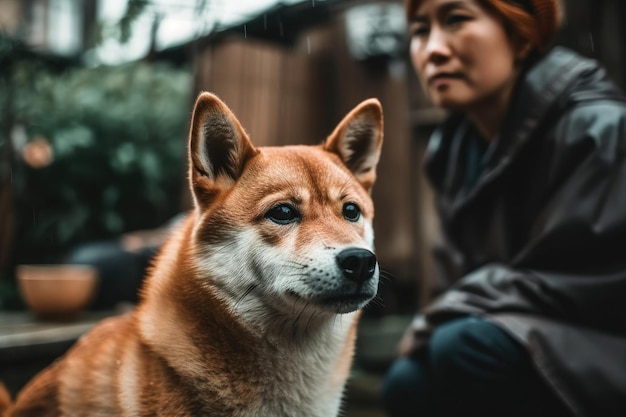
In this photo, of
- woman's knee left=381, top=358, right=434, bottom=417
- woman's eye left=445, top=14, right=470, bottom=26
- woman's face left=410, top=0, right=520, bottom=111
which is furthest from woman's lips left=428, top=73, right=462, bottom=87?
woman's knee left=381, top=358, right=434, bottom=417

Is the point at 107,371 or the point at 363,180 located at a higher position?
the point at 363,180

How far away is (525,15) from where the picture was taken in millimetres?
1835

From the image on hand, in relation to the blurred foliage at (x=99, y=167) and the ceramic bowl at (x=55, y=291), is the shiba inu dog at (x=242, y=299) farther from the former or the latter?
the blurred foliage at (x=99, y=167)

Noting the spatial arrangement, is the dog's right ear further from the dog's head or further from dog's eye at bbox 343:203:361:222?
dog's eye at bbox 343:203:361:222

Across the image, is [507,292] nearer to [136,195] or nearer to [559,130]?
[559,130]

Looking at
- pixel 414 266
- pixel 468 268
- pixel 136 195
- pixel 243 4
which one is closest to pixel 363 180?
pixel 243 4

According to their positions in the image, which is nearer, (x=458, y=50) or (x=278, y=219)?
(x=278, y=219)

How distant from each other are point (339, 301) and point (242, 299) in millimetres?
212

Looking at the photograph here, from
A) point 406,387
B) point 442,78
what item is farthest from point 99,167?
point 442,78

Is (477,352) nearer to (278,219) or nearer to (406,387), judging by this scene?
(406,387)

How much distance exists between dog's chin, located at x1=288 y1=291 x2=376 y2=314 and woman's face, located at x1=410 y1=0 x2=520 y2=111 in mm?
791

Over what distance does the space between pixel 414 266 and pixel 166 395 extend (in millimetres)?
2819

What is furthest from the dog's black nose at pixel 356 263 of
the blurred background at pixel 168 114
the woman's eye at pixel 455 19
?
the woman's eye at pixel 455 19

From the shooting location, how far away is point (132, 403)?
113cm
